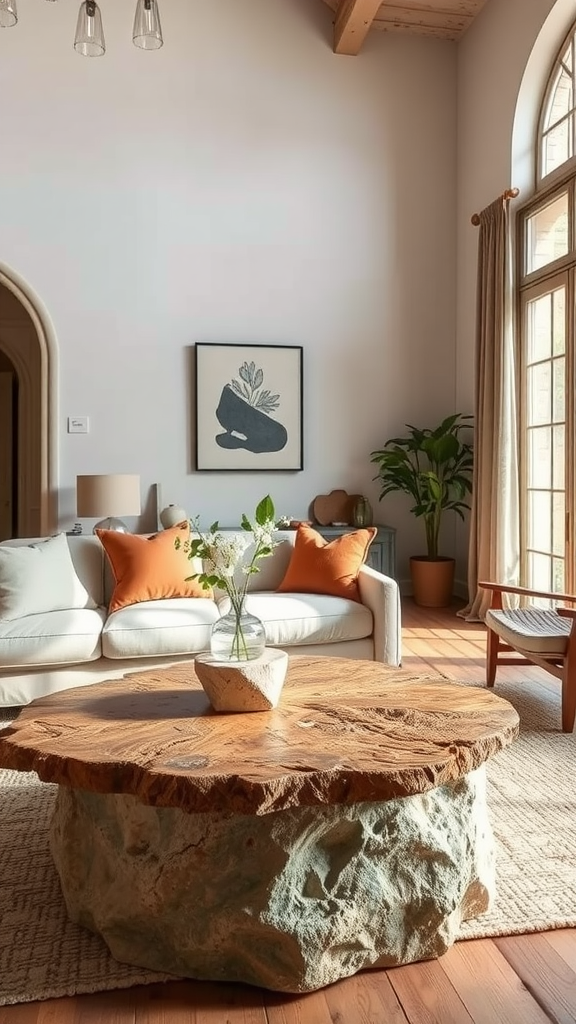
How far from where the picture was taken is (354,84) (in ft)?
19.2

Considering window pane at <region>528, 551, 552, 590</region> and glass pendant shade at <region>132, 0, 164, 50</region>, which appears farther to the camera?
window pane at <region>528, 551, 552, 590</region>

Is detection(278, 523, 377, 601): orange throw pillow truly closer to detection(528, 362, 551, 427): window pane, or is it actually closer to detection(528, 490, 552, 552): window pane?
detection(528, 490, 552, 552): window pane

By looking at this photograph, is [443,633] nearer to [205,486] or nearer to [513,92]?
[205,486]

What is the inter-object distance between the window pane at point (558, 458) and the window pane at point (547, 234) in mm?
→ 1118

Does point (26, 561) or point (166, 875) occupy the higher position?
point (26, 561)

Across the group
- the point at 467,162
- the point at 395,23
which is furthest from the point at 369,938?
the point at 395,23

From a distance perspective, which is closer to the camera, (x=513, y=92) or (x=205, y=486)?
(x=513, y=92)

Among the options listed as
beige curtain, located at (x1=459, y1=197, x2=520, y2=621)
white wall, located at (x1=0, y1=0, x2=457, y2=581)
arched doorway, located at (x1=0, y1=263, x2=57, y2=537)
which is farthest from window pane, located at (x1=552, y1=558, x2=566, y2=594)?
arched doorway, located at (x1=0, y1=263, x2=57, y2=537)

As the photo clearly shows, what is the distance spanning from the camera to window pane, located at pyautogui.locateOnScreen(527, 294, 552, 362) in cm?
481

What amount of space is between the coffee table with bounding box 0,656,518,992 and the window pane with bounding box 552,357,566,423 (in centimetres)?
330

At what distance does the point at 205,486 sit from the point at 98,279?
172cm

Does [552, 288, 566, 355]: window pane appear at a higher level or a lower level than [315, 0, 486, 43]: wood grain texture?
lower

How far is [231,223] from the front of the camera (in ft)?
18.5

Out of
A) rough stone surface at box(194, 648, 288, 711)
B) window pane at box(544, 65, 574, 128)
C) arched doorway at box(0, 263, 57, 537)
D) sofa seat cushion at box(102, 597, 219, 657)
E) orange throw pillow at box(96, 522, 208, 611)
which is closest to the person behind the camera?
rough stone surface at box(194, 648, 288, 711)
